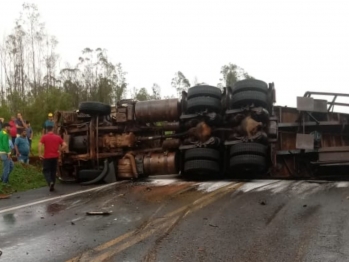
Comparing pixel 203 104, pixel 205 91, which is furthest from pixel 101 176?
pixel 205 91

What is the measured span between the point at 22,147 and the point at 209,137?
558 cm

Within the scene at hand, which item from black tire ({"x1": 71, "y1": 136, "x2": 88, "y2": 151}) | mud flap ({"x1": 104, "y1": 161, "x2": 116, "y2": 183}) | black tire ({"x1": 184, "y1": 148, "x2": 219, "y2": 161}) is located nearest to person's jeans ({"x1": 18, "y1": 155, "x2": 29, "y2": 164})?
black tire ({"x1": 71, "y1": 136, "x2": 88, "y2": 151})

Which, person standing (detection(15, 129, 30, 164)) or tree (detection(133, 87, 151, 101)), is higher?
tree (detection(133, 87, 151, 101))

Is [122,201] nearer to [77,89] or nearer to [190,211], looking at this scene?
[190,211]

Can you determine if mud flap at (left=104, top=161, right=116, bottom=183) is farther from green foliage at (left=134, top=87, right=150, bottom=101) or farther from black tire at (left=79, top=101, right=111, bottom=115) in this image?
green foliage at (left=134, top=87, right=150, bottom=101)

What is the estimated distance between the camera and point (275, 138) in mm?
9758

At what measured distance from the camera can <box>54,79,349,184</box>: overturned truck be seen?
380 inches

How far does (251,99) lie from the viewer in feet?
31.9

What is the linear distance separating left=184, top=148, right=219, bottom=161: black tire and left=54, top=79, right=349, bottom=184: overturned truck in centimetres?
2

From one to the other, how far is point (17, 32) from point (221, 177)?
30.4 metres

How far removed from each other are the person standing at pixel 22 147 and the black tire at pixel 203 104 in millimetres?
4953

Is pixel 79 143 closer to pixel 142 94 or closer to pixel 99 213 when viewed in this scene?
pixel 99 213

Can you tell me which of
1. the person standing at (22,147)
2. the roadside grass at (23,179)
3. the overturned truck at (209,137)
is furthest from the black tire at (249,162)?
the person standing at (22,147)

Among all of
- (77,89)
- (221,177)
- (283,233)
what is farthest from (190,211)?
(77,89)
